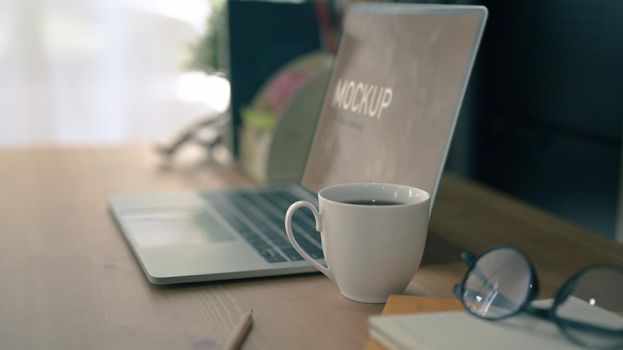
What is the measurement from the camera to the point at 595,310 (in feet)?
1.82

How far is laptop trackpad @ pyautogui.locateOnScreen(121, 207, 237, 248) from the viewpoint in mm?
852

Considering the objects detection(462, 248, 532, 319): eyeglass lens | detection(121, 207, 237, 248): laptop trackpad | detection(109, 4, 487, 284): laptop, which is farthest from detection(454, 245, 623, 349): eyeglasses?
detection(121, 207, 237, 248): laptop trackpad

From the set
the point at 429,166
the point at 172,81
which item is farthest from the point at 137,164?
the point at 172,81

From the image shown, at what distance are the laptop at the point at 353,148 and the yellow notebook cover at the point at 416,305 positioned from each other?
0.14 meters

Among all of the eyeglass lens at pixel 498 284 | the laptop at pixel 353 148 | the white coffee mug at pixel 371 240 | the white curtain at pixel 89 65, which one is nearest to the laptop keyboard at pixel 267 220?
the laptop at pixel 353 148

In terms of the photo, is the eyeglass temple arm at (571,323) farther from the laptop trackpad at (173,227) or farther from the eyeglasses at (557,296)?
the laptop trackpad at (173,227)

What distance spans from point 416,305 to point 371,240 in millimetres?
65

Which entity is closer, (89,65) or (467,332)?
(467,332)

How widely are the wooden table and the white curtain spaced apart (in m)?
1.49

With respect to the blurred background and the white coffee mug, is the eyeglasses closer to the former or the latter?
the white coffee mug

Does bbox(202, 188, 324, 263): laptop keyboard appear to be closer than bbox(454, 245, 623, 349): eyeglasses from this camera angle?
No

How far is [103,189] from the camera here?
3.95ft

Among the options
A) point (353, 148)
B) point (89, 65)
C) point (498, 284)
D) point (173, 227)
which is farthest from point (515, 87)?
point (89, 65)

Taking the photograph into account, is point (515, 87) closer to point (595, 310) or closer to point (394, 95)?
point (394, 95)
